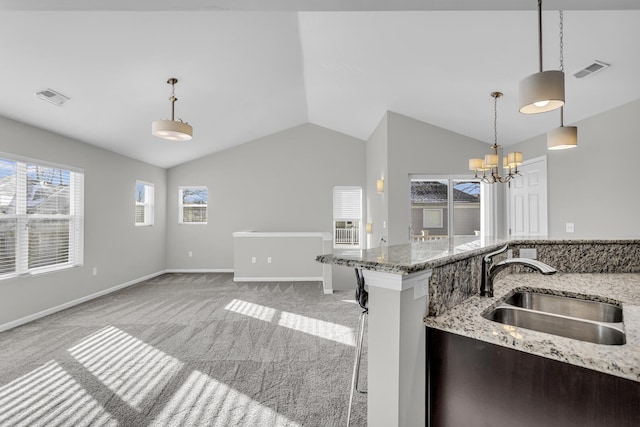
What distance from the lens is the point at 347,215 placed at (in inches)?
291

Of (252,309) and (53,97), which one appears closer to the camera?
(53,97)

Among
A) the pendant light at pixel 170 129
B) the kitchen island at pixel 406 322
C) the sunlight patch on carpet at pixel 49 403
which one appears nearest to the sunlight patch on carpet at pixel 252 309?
the sunlight patch on carpet at pixel 49 403

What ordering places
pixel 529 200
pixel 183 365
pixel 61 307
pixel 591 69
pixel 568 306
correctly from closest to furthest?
pixel 568 306 → pixel 183 365 → pixel 591 69 → pixel 61 307 → pixel 529 200

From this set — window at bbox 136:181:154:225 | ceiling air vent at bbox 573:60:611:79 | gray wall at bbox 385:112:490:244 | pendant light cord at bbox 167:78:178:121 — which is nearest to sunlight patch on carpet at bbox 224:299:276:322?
pendant light cord at bbox 167:78:178:121

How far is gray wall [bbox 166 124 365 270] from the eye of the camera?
7305 mm

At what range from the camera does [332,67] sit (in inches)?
164

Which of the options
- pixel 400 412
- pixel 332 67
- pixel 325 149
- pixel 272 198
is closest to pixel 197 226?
pixel 272 198

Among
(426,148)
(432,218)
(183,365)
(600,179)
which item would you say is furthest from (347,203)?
(183,365)

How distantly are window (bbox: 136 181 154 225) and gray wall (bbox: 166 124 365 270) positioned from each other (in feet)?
2.48

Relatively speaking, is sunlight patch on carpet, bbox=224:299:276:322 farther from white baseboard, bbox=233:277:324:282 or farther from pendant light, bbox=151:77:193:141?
pendant light, bbox=151:77:193:141

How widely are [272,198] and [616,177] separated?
583 centimetres

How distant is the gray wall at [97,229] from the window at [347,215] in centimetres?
398

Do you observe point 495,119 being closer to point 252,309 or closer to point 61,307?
point 252,309

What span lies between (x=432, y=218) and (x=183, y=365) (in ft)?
14.0
